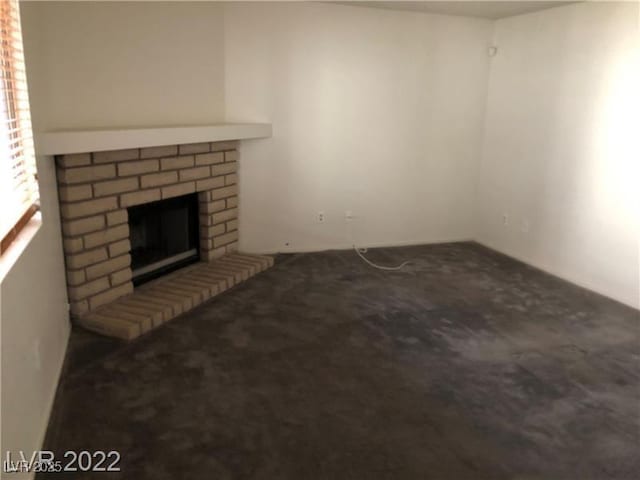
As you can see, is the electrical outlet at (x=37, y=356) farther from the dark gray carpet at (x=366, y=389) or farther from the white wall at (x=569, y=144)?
the white wall at (x=569, y=144)

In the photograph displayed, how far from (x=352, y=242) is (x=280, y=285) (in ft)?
4.14

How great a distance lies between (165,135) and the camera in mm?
3256

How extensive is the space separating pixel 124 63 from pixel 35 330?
6.43 feet

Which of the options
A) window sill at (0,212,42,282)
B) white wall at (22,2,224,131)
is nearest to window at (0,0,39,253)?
window sill at (0,212,42,282)

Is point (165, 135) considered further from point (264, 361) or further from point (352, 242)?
point (352, 242)

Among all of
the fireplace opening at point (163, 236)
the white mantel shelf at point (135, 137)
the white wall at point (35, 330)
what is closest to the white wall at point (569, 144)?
the white mantel shelf at point (135, 137)

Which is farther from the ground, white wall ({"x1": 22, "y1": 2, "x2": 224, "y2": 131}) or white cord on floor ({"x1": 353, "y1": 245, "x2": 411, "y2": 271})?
white wall ({"x1": 22, "y1": 2, "x2": 224, "y2": 131})

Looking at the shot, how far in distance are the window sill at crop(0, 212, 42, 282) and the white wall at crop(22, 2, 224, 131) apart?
1.78 ft

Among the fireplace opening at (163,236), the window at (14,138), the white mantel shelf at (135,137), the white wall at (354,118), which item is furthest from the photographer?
the white wall at (354,118)

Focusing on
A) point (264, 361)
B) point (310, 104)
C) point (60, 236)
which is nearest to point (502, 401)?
point (264, 361)

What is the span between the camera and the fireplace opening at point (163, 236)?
11.7ft

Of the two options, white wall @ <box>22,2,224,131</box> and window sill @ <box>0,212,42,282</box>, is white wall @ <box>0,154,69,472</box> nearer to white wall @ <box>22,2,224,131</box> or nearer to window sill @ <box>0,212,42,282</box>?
window sill @ <box>0,212,42,282</box>

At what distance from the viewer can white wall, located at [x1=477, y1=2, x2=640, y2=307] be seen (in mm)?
3617

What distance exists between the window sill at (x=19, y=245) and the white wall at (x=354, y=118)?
2.26m
